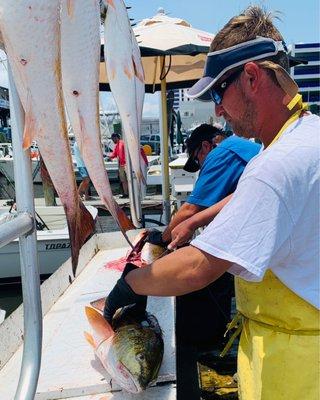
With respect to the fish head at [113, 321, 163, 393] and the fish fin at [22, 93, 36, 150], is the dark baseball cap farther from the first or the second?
the fish fin at [22, 93, 36, 150]

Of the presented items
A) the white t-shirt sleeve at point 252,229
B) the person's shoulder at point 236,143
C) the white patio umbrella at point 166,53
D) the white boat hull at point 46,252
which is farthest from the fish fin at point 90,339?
the white boat hull at point 46,252

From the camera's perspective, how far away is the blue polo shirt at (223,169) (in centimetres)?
299

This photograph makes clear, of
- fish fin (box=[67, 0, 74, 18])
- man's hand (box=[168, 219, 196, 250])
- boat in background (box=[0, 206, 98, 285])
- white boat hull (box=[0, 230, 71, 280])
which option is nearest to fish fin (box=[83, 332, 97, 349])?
man's hand (box=[168, 219, 196, 250])

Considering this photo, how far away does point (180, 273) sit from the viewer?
1.44 m

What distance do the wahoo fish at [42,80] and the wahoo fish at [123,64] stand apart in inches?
19.9

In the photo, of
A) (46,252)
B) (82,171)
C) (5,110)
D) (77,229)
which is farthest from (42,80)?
(5,110)

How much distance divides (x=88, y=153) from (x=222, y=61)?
57cm

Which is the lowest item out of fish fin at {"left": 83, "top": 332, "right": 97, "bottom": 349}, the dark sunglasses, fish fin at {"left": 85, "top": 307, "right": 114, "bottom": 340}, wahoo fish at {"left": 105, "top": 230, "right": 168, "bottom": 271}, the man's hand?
fish fin at {"left": 83, "top": 332, "right": 97, "bottom": 349}

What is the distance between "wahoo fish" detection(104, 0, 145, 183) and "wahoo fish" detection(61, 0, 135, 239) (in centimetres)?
33

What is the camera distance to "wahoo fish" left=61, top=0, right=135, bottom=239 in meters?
1.30

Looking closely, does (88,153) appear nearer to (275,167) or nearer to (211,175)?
(275,167)

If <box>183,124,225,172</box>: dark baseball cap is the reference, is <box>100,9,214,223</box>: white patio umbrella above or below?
above

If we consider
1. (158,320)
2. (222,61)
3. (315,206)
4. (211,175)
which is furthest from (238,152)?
(315,206)

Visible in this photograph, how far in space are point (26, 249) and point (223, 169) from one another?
5.42 ft
